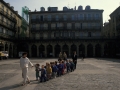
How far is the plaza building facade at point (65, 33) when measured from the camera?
57844mm

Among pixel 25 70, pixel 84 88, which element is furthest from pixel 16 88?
pixel 84 88

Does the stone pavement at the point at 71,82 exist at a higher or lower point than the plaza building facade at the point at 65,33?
lower

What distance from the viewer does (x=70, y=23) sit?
62438 millimetres

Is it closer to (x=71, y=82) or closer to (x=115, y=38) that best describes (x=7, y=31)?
(x=115, y=38)

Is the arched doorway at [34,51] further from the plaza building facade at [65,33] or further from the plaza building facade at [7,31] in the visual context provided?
the plaza building facade at [7,31]

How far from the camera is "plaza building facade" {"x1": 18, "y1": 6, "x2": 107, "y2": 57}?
190 feet

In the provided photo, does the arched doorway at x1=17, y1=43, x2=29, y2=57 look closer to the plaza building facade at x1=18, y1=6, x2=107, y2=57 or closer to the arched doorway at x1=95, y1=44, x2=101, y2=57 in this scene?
the plaza building facade at x1=18, y1=6, x2=107, y2=57

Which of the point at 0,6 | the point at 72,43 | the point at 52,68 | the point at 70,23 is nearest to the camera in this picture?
the point at 52,68

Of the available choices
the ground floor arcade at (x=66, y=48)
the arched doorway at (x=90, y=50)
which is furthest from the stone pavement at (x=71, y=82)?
the arched doorway at (x=90, y=50)

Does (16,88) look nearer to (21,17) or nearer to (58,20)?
(58,20)

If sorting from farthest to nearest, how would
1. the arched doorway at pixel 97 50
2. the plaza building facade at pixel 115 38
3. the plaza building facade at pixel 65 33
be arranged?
the arched doorway at pixel 97 50 → the plaza building facade at pixel 65 33 → the plaza building facade at pixel 115 38

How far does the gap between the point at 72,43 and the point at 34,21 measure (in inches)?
652

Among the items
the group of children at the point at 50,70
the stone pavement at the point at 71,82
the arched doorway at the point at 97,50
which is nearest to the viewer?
the stone pavement at the point at 71,82

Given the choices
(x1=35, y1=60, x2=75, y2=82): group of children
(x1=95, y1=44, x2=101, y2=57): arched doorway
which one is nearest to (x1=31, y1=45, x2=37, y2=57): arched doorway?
(x1=95, y1=44, x2=101, y2=57): arched doorway
